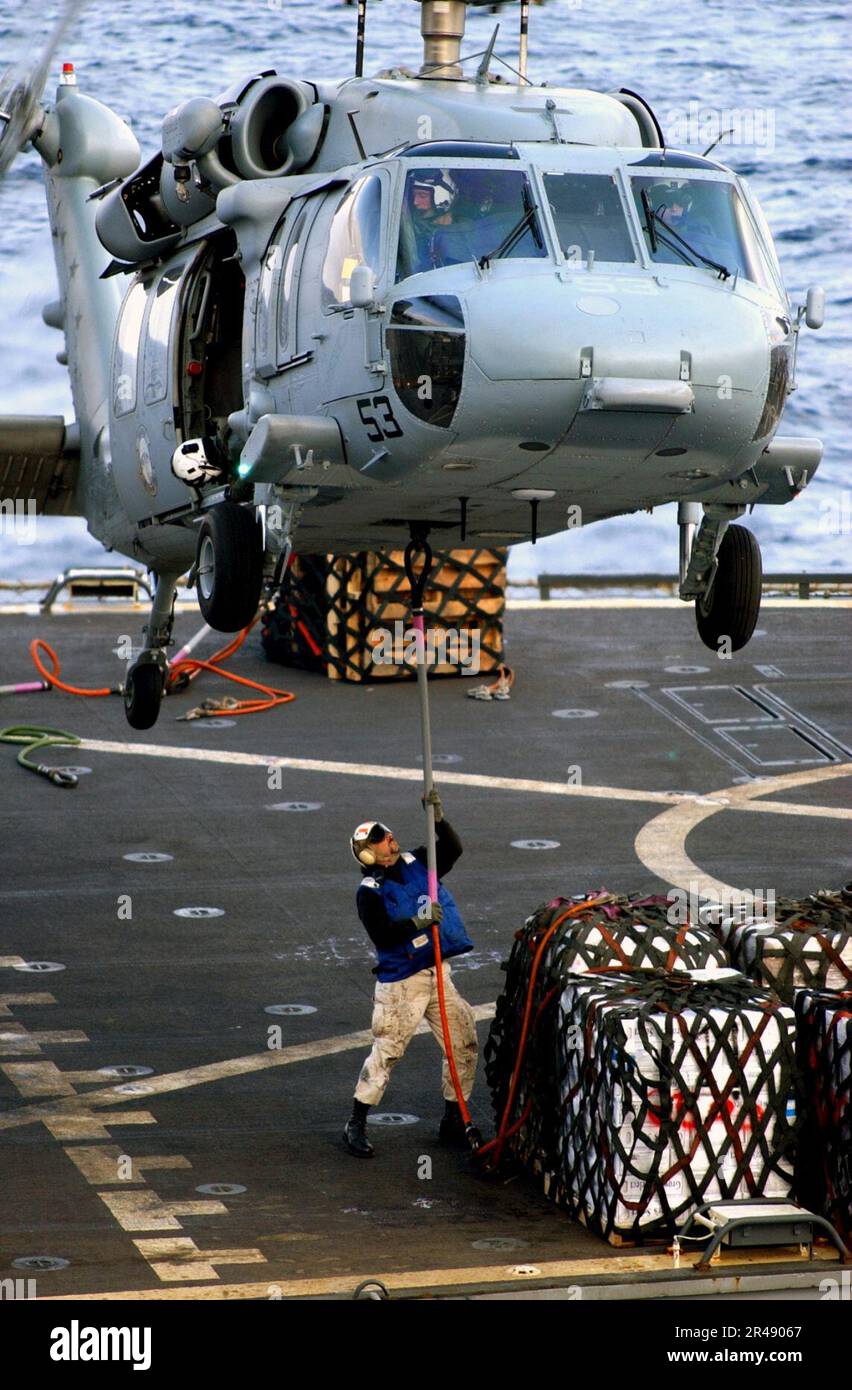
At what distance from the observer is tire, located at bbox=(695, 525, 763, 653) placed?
1617 centimetres

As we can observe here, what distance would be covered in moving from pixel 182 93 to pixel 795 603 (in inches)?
1740

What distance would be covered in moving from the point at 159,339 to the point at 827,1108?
8.29 m

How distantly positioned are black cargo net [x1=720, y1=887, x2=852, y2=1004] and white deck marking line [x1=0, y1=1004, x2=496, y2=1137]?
2761 mm

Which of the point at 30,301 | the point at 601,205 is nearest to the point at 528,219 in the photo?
the point at 601,205

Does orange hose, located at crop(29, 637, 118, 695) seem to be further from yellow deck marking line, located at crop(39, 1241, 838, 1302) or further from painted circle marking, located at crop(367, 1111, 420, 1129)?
yellow deck marking line, located at crop(39, 1241, 838, 1302)

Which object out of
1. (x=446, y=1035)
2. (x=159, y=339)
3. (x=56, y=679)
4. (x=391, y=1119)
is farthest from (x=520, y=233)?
(x=56, y=679)

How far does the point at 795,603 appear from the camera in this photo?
129 ft

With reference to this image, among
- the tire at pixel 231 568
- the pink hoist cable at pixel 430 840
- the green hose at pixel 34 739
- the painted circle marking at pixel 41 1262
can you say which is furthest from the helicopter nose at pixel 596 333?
the green hose at pixel 34 739

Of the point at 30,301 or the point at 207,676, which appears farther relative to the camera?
the point at 30,301

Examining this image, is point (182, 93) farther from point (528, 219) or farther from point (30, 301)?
point (528, 219)

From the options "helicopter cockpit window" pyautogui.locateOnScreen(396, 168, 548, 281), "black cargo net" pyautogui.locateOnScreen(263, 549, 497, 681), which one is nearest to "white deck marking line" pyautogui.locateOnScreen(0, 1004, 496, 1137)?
"helicopter cockpit window" pyautogui.locateOnScreen(396, 168, 548, 281)

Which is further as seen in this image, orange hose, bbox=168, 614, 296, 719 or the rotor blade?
orange hose, bbox=168, 614, 296, 719

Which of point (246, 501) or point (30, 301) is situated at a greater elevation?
point (246, 501)

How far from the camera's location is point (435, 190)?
13656 millimetres
